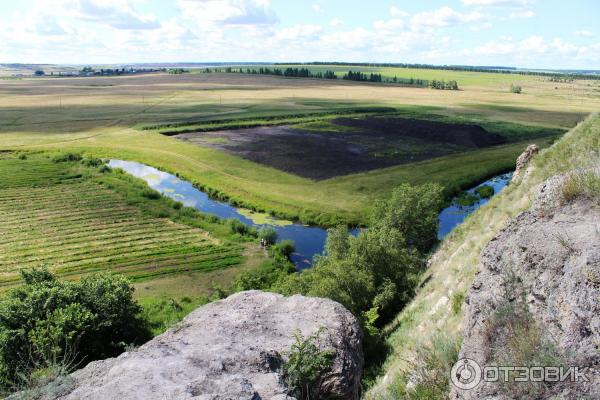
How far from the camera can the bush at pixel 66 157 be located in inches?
3342

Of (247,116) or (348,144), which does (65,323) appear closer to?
(348,144)

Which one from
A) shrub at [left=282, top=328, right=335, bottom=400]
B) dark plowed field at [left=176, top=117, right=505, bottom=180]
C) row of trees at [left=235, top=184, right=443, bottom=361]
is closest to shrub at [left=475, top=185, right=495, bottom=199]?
dark plowed field at [left=176, top=117, right=505, bottom=180]

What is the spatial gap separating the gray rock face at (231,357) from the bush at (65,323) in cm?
842

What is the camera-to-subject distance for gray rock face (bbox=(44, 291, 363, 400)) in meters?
12.8

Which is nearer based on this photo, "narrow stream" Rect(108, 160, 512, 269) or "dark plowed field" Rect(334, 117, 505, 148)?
"narrow stream" Rect(108, 160, 512, 269)

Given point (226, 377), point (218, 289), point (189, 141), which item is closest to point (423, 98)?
point (189, 141)

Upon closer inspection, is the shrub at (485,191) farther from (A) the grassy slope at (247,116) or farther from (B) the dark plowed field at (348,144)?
(B) the dark plowed field at (348,144)

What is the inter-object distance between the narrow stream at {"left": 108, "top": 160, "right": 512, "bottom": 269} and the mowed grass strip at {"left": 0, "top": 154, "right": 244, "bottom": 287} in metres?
7.28

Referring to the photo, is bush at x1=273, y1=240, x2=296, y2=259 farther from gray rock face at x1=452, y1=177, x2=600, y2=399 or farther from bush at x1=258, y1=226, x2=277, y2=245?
gray rock face at x1=452, y1=177, x2=600, y2=399

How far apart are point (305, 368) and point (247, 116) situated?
12643 centimetres

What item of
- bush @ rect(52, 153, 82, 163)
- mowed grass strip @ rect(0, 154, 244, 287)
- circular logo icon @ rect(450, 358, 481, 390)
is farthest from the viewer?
bush @ rect(52, 153, 82, 163)

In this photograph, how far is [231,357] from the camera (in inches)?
586

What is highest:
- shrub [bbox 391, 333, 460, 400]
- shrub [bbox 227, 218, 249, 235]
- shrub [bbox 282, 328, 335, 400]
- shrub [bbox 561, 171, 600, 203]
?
shrub [bbox 561, 171, 600, 203]

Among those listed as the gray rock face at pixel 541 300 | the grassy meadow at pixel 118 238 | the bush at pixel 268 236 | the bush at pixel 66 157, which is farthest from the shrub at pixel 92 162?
the gray rock face at pixel 541 300
